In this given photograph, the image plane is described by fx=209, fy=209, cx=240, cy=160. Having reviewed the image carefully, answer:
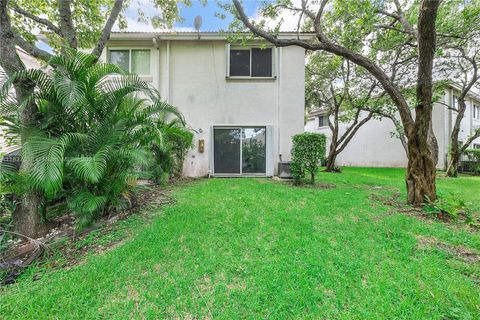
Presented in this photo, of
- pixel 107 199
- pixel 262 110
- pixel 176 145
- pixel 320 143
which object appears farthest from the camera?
pixel 262 110

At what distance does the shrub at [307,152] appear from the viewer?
6938 millimetres

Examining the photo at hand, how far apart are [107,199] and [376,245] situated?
15.5 feet

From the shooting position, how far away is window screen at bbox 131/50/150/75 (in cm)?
923

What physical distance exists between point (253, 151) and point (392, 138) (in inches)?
565

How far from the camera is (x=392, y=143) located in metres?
17.1

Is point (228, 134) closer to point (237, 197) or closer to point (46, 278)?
point (237, 197)

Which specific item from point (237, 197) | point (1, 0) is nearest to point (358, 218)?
point (237, 197)

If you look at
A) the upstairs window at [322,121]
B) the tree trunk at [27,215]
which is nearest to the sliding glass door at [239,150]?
the tree trunk at [27,215]

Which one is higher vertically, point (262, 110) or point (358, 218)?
point (262, 110)

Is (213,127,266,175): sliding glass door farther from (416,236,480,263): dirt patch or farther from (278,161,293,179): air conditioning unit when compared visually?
(416,236,480,263): dirt patch

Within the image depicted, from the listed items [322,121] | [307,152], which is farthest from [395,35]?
[322,121]

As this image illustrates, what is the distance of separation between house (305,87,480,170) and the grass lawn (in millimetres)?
15248

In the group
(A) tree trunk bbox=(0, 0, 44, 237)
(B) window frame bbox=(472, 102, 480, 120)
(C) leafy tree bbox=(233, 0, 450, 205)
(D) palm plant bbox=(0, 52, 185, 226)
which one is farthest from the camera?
(B) window frame bbox=(472, 102, 480, 120)

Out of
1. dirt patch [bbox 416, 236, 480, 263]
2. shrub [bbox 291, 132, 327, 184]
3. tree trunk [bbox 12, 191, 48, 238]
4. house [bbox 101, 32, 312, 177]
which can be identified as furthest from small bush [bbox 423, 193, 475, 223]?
tree trunk [bbox 12, 191, 48, 238]
